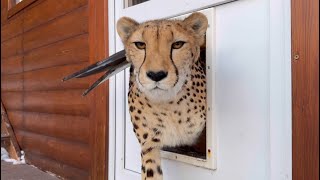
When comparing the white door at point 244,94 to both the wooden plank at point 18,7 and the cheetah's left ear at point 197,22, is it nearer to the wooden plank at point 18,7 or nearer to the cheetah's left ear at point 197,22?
the cheetah's left ear at point 197,22

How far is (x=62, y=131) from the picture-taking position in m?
3.17

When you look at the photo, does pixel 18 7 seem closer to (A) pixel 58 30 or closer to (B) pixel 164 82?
(A) pixel 58 30


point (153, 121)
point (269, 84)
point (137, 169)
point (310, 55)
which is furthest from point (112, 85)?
point (310, 55)

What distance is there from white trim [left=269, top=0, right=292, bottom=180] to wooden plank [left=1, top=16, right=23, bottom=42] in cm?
319

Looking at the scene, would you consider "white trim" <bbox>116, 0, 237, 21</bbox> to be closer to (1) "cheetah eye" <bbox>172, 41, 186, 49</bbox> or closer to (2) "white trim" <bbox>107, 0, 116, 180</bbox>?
(2) "white trim" <bbox>107, 0, 116, 180</bbox>

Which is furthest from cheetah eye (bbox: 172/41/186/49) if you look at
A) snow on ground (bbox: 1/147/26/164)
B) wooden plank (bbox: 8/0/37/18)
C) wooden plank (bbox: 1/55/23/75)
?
wooden plank (bbox: 1/55/23/75)

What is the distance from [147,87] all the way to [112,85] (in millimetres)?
1061

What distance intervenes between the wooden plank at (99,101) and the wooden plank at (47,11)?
25cm

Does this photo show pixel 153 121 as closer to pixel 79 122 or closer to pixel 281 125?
pixel 281 125

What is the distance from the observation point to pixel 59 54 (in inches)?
126

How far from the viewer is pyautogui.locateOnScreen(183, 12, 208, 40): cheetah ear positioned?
1.49 metres

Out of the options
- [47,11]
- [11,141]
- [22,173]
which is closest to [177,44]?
[47,11]

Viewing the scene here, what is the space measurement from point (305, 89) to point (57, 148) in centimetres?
238

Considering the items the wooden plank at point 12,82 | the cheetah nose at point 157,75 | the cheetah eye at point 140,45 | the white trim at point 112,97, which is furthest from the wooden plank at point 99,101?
the wooden plank at point 12,82
